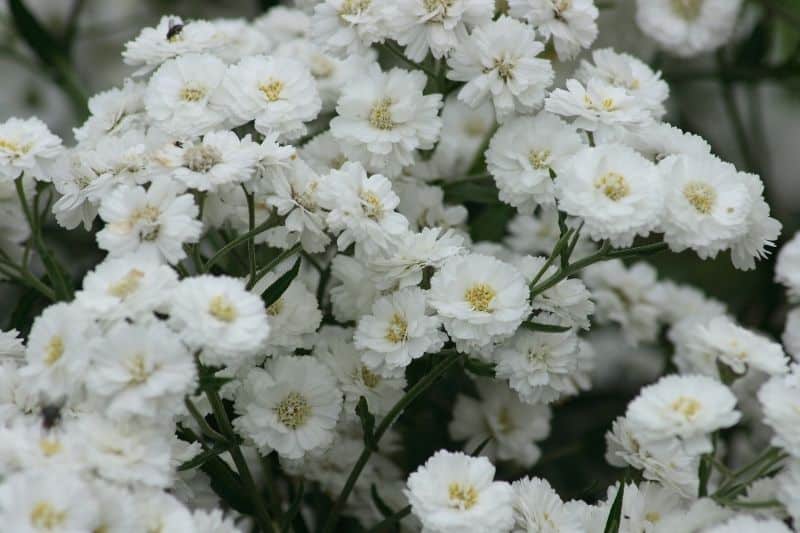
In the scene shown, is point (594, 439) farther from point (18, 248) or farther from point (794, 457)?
point (18, 248)

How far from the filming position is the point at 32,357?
96 cm

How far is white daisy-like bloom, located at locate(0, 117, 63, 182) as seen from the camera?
1.13m

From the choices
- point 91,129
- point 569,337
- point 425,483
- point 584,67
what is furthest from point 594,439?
point 91,129

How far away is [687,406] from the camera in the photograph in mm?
943

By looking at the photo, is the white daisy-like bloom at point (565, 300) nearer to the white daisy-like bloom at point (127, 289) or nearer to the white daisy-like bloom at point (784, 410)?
Result: the white daisy-like bloom at point (784, 410)

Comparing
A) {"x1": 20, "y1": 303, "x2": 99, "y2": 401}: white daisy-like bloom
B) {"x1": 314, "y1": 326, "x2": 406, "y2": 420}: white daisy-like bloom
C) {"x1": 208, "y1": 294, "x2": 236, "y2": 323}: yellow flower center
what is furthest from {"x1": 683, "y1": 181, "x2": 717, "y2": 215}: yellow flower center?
{"x1": 20, "y1": 303, "x2": 99, "y2": 401}: white daisy-like bloom

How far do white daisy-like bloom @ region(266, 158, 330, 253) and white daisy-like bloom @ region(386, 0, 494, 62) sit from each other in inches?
7.0

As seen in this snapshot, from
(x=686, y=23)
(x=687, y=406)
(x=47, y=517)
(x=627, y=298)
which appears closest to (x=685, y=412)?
(x=687, y=406)

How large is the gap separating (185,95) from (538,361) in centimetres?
45

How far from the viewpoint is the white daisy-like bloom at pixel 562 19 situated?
1207 millimetres

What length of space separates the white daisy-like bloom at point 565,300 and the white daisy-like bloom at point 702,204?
0.13 meters

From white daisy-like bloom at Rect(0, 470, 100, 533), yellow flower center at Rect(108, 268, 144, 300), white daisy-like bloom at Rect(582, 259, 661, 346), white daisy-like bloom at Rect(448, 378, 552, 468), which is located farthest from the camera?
white daisy-like bloom at Rect(582, 259, 661, 346)

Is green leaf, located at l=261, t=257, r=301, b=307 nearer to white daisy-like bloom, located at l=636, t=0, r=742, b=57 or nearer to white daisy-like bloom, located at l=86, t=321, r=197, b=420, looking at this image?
white daisy-like bloom, located at l=86, t=321, r=197, b=420

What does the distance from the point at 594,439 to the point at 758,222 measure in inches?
21.9
